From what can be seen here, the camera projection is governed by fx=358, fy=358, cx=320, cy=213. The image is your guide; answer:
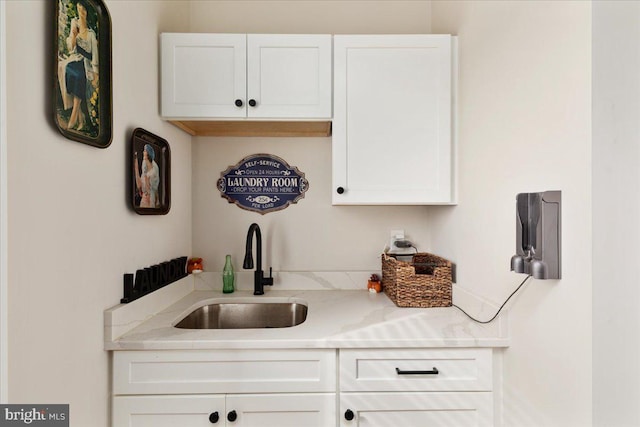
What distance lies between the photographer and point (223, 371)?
1295 mm

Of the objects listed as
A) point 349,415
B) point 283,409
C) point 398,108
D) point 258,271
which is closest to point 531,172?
point 398,108

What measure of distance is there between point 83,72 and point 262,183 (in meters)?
1.12

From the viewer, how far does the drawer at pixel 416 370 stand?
131 centimetres

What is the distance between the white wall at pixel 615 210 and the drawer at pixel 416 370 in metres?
0.45

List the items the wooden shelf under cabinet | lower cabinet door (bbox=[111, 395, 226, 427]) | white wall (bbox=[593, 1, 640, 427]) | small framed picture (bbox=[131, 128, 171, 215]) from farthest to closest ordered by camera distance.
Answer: the wooden shelf under cabinet → small framed picture (bbox=[131, 128, 171, 215]) → lower cabinet door (bbox=[111, 395, 226, 427]) → white wall (bbox=[593, 1, 640, 427])

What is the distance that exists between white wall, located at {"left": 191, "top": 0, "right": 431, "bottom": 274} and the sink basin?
0.28 metres

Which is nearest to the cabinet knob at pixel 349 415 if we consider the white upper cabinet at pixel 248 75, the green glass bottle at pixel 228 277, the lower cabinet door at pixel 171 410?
the lower cabinet door at pixel 171 410

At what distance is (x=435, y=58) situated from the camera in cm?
172

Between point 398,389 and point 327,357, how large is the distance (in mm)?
284

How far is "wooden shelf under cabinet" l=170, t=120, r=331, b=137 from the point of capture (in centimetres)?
184

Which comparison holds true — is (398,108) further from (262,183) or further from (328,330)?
(328,330)

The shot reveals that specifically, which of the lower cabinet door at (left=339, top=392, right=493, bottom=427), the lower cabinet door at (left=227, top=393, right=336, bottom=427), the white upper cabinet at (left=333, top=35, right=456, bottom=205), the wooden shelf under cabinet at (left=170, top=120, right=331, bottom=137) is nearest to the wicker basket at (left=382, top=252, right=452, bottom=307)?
the white upper cabinet at (left=333, top=35, right=456, bottom=205)

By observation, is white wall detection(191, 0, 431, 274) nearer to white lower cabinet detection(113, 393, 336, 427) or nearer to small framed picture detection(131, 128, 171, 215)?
small framed picture detection(131, 128, 171, 215)

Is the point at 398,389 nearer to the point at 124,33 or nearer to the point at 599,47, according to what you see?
the point at 599,47
